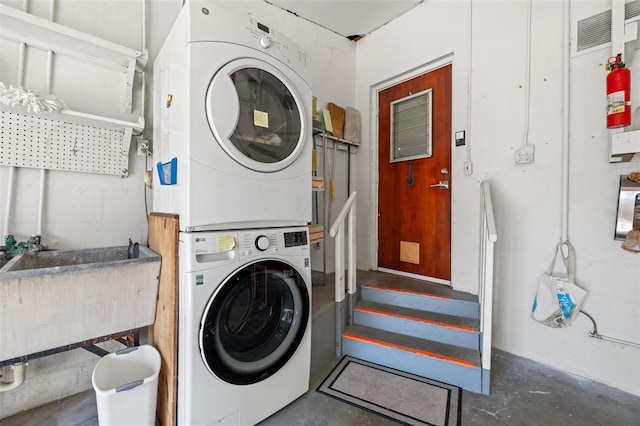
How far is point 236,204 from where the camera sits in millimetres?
1267

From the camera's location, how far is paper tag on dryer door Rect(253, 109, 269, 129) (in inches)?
52.7

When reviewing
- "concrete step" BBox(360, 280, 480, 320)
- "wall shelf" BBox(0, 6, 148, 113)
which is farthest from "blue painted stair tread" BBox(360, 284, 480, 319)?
"wall shelf" BBox(0, 6, 148, 113)

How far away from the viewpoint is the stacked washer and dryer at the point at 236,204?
1.16 m

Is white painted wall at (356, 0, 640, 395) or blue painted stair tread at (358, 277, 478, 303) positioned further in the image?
blue painted stair tread at (358, 277, 478, 303)

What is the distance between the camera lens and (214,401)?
1.20 metres

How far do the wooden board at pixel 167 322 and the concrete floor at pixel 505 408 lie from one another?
49 cm

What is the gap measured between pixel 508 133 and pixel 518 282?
116 centimetres

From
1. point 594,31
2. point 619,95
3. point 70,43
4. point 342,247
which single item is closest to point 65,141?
point 70,43

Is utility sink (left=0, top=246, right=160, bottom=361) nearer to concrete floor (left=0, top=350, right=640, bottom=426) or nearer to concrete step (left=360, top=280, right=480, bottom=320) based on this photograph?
concrete floor (left=0, top=350, right=640, bottom=426)

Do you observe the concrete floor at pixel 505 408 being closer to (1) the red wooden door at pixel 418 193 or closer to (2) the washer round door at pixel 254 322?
(2) the washer round door at pixel 254 322

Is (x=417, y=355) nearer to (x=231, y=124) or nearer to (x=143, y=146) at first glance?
(x=231, y=124)

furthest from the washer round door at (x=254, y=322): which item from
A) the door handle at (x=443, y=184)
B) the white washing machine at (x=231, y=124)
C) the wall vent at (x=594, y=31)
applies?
the wall vent at (x=594, y=31)

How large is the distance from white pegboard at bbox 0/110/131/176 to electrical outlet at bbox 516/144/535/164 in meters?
2.73

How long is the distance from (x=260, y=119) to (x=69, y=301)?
115 cm
